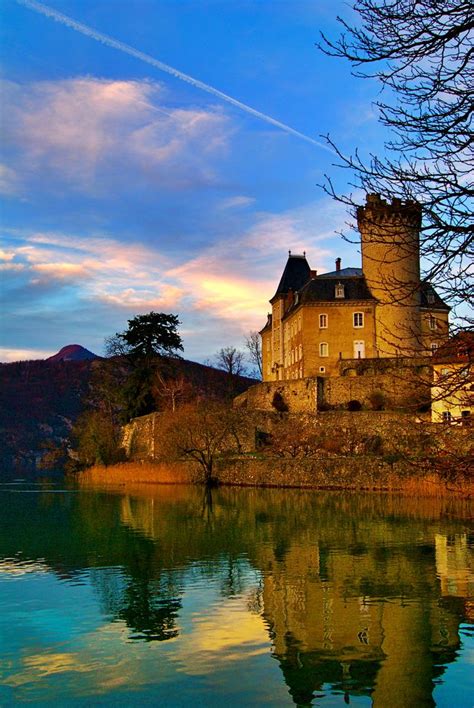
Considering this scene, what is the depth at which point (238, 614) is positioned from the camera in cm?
1138

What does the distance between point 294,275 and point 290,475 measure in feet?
76.3

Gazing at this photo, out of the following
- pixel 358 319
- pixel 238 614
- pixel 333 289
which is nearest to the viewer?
pixel 238 614

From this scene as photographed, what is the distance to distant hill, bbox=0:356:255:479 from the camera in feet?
356

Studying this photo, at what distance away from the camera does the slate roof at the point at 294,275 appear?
2286 inches

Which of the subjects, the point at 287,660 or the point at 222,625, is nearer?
the point at 287,660

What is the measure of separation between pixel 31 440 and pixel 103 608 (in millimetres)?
107142

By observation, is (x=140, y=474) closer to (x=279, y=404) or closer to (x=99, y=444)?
(x=99, y=444)

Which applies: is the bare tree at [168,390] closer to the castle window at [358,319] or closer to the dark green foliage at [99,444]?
the dark green foliage at [99,444]

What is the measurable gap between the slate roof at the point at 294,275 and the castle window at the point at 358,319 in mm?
8351

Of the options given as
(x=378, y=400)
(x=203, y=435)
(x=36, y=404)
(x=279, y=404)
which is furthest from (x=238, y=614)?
(x=36, y=404)

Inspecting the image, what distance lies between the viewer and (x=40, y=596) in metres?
12.6

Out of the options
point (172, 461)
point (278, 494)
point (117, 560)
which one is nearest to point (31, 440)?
point (172, 461)

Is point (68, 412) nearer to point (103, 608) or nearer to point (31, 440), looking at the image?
point (31, 440)

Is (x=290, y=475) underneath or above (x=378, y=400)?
underneath
